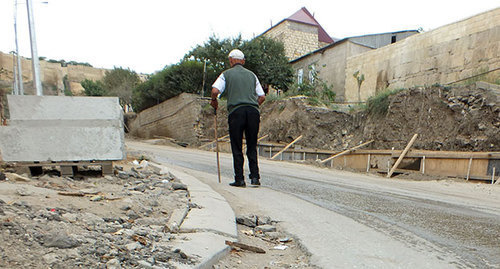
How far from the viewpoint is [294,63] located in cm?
2680

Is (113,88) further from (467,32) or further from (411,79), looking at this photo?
(467,32)

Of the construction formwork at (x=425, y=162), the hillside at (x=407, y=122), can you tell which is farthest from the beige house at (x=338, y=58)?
the construction formwork at (x=425, y=162)

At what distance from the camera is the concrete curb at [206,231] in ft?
5.86

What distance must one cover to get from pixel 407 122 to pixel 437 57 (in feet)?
16.9

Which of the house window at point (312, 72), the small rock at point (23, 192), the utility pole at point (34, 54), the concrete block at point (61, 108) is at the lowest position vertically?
the small rock at point (23, 192)

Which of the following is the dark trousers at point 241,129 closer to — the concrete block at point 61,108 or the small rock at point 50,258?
the concrete block at point 61,108

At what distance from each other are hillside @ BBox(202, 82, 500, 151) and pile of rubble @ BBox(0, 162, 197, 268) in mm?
9921

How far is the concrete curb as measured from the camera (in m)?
1.79

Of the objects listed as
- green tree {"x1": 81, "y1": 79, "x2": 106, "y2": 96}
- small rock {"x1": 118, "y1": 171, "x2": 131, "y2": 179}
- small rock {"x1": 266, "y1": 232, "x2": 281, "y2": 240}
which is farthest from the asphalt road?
green tree {"x1": 81, "y1": 79, "x2": 106, "y2": 96}

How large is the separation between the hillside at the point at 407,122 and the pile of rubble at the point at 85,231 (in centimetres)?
992

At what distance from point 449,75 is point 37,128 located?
15.8 metres

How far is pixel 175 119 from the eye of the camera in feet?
82.8

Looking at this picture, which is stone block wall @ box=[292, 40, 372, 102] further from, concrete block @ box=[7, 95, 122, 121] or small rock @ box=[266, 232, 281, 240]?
small rock @ box=[266, 232, 281, 240]

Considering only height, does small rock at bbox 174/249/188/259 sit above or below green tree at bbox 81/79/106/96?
below
